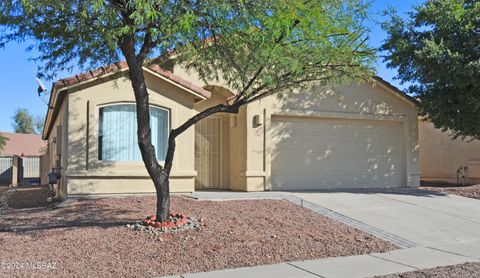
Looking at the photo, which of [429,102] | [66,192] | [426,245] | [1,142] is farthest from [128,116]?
[1,142]

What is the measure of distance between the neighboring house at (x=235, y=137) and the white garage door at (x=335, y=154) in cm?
3

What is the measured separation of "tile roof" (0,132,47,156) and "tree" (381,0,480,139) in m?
39.7

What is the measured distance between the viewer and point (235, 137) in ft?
50.5

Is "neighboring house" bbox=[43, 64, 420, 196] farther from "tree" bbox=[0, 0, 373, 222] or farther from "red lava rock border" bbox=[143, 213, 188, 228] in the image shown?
"red lava rock border" bbox=[143, 213, 188, 228]

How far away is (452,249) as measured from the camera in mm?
8945

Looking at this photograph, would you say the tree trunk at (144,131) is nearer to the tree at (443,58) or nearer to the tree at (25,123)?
the tree at (443,58)

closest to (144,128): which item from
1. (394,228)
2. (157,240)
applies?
→ (157,240)

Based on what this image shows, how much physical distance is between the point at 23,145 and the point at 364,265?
4794cm

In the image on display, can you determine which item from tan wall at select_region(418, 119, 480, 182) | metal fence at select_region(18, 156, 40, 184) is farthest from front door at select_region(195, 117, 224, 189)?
metal fence at select_region(18, 156, 40, 184)

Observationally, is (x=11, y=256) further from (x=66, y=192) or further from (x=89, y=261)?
(x=66, y=192)

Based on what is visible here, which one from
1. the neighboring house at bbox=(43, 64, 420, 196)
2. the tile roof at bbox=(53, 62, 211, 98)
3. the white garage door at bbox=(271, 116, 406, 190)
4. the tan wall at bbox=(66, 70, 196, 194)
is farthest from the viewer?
the white garage door at bbox=(271, 116, 406, 190)

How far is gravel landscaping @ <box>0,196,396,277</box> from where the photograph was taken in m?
7.01

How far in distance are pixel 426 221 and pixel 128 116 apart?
813 cm

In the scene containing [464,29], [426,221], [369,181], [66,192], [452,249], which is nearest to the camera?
[452,249]
